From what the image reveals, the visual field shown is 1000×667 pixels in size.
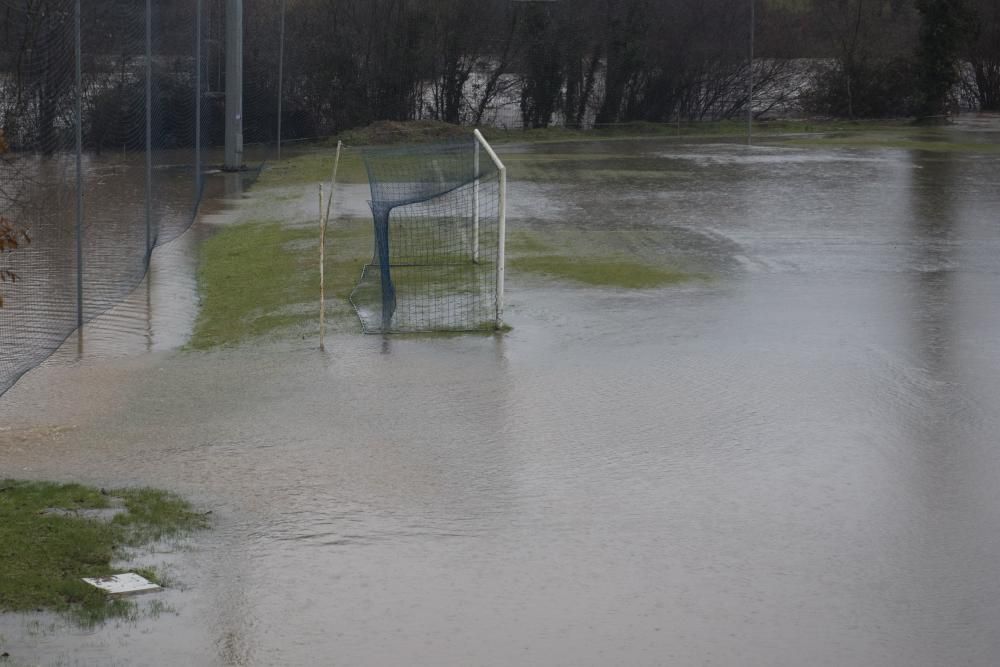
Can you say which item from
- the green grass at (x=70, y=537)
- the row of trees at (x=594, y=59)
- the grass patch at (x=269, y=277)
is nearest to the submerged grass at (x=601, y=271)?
the grass patch at (x=269, y=277)

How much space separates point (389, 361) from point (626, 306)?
3.63 m

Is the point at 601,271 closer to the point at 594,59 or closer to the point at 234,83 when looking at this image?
the point at 234,83

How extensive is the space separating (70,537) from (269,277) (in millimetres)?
9752

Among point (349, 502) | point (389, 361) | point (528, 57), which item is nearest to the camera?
point (349, 502)

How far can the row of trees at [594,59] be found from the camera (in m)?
39.6

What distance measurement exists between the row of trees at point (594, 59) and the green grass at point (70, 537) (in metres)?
23.6

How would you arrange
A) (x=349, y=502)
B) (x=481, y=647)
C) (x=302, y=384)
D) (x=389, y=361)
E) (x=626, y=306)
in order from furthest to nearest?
1. (x=626, y=306)
2. (x=389, y=361)
3. (x=302, y=384)
4. (x=349, y=502)
5. (x=481, y=647)

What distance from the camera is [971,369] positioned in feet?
40.1

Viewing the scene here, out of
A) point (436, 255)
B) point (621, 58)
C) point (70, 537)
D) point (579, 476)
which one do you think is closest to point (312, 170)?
point (436, 255)

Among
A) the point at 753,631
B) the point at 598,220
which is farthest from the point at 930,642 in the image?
the point at 598,220

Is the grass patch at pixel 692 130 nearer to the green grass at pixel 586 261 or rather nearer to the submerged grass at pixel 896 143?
the submerged grass at pixel 896 143

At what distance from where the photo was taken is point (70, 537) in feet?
25.4

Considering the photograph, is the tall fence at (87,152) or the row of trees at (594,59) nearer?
the tall fence at (87,152)

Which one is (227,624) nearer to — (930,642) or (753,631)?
(753,631)
